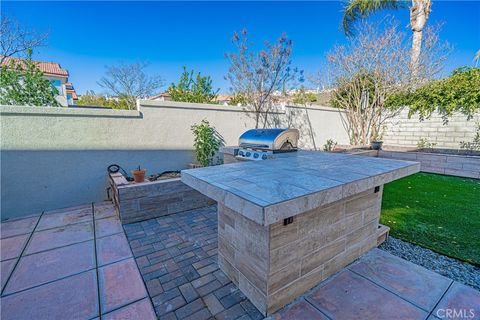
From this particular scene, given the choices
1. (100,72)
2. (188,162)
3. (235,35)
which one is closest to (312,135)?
(235,35)

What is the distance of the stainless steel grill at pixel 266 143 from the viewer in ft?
13.5

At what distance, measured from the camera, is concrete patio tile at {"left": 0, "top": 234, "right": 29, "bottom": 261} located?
2764mm

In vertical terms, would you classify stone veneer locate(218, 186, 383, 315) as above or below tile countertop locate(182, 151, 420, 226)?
below

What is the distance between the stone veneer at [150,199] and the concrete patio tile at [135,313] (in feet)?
6.51

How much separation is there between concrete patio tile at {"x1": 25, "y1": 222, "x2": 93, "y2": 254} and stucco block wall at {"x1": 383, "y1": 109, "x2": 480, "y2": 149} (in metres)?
11.5

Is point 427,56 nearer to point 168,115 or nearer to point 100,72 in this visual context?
point 168,115

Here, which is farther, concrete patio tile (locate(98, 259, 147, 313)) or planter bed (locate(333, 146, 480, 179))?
planter bed (locate(333, 146, 480, 179))

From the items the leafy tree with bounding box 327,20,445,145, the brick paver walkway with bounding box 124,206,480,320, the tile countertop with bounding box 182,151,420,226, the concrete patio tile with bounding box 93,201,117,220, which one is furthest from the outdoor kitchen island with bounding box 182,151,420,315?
the leafy tree with bounding box 327,20,445,145

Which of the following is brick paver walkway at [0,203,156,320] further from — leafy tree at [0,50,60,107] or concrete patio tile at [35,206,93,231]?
leafy tree at [0,50,60,107]

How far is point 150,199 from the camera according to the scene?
3.92m

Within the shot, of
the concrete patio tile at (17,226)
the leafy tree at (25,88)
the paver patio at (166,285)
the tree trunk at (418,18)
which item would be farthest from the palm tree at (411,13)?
the concrete patio tile at (17,226)

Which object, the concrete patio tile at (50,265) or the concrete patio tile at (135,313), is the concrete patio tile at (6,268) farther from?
the concrete patio tile at (135,313)

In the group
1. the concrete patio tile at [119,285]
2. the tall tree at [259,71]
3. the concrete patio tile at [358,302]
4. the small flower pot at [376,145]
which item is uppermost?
the tall tree at [259,71]

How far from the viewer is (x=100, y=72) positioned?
15.5 metres
